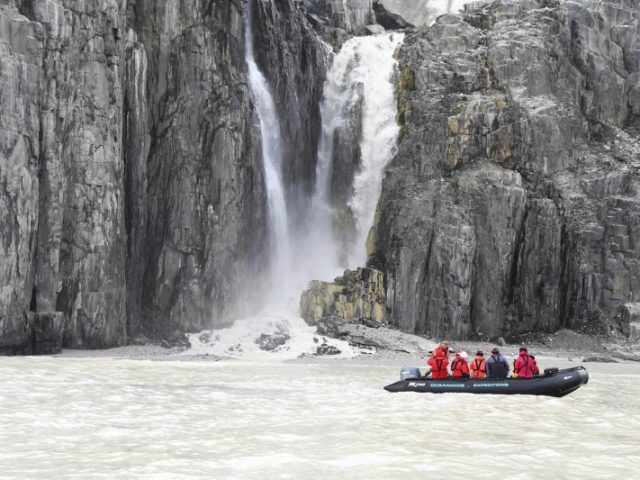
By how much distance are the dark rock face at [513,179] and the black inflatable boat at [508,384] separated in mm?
26961

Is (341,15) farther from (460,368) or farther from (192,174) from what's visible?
(460,368)

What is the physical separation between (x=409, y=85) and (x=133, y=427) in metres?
50.3

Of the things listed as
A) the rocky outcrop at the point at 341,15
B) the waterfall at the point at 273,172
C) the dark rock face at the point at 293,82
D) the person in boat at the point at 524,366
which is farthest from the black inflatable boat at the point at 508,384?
the rocky outcrop at the point at 341,15

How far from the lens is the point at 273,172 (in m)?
55.4

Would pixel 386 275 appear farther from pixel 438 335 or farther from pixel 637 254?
pixel 637 254

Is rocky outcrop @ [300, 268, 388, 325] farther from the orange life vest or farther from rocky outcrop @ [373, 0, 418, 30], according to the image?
rocky outcrop @ [373, 0, 418, 30]

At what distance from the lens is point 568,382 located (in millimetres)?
26109

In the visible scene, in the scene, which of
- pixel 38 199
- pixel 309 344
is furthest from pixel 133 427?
pixel 309 344

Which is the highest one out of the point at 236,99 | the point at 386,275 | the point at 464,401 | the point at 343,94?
the point at 343,94

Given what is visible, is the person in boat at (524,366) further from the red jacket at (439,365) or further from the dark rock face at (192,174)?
the dark rock face at (192,174)

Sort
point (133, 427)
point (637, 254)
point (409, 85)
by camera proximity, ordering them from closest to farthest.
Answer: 1. point (133, 427)
2. point (637, 254)
3. point (409, 85)

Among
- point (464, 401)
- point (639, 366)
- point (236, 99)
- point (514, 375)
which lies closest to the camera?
point (464, 401)

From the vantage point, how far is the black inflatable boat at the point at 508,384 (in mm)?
26234

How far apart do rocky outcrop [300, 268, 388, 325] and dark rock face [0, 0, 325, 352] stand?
4.58 m
